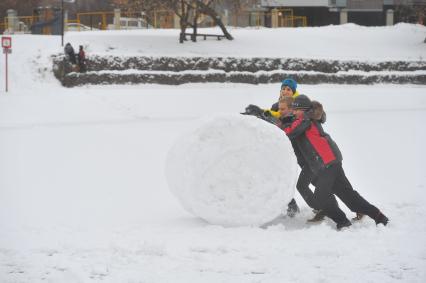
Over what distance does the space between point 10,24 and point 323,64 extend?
55.9ft

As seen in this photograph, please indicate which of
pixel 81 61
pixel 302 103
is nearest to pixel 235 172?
pixel 302 103

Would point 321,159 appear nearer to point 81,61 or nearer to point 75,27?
point 81,61

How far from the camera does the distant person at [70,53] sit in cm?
2606

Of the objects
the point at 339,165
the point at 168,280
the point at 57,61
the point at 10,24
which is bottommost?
the point at 168,280

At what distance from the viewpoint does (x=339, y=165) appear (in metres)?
6.96

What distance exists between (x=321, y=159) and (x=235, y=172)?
0.92m

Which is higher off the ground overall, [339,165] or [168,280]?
[339,165]

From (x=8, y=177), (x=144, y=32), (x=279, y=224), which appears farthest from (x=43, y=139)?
(x=144, y=32)

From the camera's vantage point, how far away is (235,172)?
257 inches

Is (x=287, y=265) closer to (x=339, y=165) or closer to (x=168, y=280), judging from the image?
(x=168, y=280)

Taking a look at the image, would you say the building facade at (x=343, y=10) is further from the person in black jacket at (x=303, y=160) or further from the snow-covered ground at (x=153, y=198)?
the person in black jacket at (x=303, y=160)

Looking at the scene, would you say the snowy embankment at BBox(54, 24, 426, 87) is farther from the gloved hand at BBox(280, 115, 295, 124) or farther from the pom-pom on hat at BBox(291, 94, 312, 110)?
the pom-pom on hat at BBox(291, 94, 312, 110)

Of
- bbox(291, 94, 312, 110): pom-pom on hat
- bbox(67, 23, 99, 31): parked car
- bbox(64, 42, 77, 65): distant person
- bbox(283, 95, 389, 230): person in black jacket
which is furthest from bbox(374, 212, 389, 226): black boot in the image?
bbox(67, 23, 99, 31): parked car

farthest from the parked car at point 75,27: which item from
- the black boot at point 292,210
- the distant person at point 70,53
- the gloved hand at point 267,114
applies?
the black boot at point 292,210
